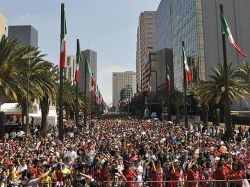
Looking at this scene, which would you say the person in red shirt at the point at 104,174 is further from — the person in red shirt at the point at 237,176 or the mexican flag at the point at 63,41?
the mexican flag at the point at 63,41

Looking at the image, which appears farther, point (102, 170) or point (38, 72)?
point (38, 72)

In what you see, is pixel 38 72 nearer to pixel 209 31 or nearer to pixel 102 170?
pixel 102 170

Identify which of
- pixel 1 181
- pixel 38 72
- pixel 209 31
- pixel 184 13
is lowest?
pixel 1 181

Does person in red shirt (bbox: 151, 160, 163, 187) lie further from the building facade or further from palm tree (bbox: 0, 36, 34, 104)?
the building facade

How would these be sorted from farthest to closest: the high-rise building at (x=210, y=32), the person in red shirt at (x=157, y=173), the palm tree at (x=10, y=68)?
1. the high-rise building at (x=210, y=32)
2. the palm tree at (x=10, y=68)
3. the person in red shirt at (x=157, y=173)

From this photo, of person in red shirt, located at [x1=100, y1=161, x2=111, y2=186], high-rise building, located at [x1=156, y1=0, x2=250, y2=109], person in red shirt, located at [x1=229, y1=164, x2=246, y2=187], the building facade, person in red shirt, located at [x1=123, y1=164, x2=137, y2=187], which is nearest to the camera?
person in red shirt, located at [x1=229, y1=164, x2=246, y2=187]

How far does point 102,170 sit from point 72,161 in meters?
4.12

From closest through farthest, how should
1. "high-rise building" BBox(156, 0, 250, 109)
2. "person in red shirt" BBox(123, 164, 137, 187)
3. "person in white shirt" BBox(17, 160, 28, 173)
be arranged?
1. "person in red shirt" BBox(123, 164, 137, 187)
2. "person in white shirt" BBox(17, 160, 28, 173)
3. "high-rise building" BBox(156, 0, 250, 109)

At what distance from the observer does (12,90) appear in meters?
31.5

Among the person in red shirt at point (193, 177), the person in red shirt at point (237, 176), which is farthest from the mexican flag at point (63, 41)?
the person in red shirt at point (237, 176)

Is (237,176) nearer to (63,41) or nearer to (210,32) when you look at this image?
(63,41)

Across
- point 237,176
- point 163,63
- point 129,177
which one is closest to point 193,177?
point 237,176

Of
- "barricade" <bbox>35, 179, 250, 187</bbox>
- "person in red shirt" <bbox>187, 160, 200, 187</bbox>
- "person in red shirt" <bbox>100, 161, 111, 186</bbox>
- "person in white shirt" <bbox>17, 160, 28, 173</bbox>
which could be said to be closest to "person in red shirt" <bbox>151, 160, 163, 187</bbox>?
"barricade" <bbox>35, 179, 250, 187</bbox>

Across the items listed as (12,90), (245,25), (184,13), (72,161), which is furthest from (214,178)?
(184,13)
